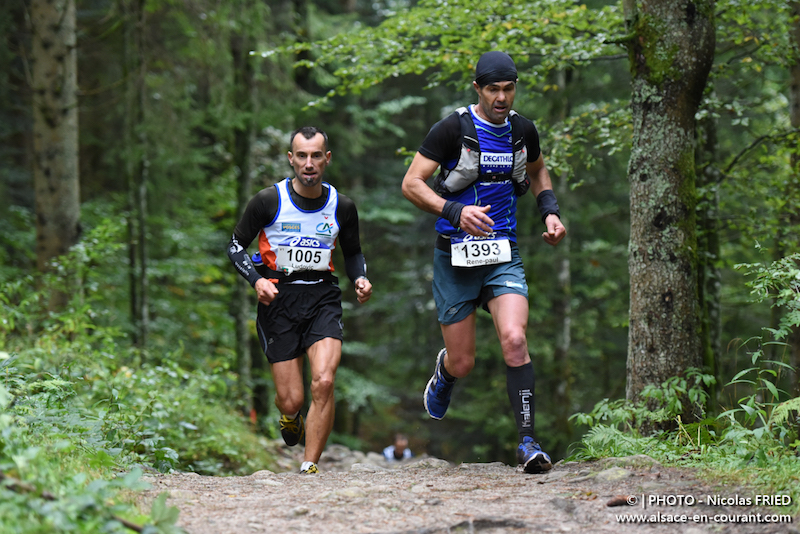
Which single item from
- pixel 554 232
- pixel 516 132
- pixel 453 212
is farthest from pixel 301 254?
pixel 554 232

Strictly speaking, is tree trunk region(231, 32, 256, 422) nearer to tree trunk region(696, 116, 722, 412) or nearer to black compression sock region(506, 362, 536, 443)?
tree trunk region(696, 116, 722, 412)

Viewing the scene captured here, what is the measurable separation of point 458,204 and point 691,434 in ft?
6.99

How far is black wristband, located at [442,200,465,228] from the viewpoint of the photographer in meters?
4.48

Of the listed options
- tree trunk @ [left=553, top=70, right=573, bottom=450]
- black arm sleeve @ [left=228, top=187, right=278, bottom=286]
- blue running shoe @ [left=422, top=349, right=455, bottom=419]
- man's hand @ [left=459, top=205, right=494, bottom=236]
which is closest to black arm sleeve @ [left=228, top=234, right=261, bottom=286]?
black arm sleeve @ [left=228, top=187, right=278, bottom=286]

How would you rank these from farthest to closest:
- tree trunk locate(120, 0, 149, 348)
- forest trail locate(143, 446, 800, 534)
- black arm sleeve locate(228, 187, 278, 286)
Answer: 1. tree trunk locate(120, 0, 149, 348)
2. black arm sleeve locate(228, 187, 278, 286)
3. forest trail locate(143, 446, 800, 534)

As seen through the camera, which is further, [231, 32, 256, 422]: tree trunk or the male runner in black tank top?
[231, 32, 256, 422]: tree trunk

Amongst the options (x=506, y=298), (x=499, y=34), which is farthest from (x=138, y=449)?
(x=499, y=34)

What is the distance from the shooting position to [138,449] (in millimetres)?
5145

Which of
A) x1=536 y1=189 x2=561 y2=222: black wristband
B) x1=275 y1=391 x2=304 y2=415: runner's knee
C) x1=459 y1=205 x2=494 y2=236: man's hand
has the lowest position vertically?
x1=275 y1=391 x2=304 y2=415: runner's knee

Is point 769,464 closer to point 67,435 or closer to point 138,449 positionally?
point 67,435

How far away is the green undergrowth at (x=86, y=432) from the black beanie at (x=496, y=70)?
3.25 m

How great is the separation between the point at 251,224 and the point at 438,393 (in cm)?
202

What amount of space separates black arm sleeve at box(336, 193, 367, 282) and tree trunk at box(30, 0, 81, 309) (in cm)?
→ 466

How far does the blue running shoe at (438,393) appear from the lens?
545cm
